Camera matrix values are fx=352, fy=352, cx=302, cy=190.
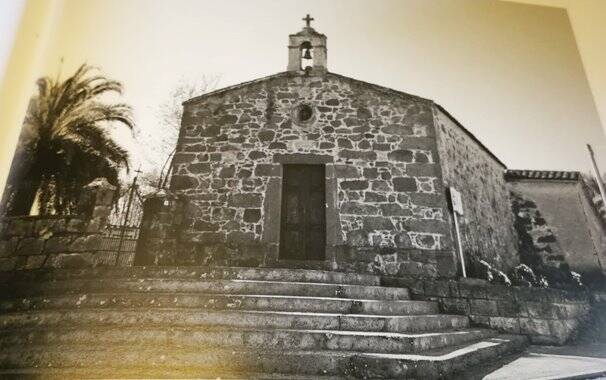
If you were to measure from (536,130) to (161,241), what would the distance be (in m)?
5.41

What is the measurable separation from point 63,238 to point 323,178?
3.35m

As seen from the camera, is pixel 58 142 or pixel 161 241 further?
pixel 161 241

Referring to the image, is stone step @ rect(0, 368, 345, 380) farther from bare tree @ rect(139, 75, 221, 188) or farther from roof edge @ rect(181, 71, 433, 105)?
roof edge @ rect(181, 71, 433, 105)

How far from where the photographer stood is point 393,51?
5070mm

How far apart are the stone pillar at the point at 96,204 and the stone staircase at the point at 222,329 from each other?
552 mm

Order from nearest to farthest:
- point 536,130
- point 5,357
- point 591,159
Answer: point 5,357 < point 591,159 < point 536,130

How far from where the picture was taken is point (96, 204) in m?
3.80

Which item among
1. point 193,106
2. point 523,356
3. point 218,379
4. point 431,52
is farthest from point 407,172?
point 218,379

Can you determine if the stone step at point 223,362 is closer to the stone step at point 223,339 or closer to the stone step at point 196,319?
the stone step at point 223,339

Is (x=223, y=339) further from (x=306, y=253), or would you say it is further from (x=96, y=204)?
(x=306, y=253)

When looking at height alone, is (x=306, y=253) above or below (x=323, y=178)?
below

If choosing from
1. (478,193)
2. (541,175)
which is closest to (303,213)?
(478,193)

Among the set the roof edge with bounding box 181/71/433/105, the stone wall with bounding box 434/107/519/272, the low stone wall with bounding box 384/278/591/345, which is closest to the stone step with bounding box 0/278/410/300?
the low stone wall with bounding box 384/278/591/345

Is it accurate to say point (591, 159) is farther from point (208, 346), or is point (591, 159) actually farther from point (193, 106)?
point (193, 106)
